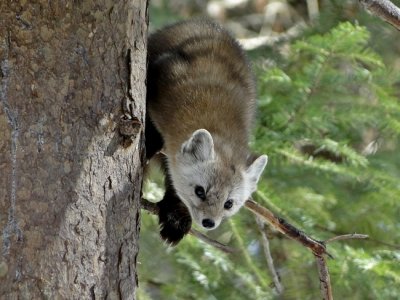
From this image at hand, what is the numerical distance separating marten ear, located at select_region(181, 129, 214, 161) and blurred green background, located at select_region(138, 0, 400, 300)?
1.58 feet

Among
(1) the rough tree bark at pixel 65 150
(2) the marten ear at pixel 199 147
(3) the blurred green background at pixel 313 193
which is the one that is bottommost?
(3) the blurred green background at pixel 313 193

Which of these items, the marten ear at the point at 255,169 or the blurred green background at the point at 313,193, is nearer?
the marten ear at the point at 255,169

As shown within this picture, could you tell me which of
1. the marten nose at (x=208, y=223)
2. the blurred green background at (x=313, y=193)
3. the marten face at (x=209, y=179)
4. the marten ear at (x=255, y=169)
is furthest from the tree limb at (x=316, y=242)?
the blurred green background at (x=313, y=193)

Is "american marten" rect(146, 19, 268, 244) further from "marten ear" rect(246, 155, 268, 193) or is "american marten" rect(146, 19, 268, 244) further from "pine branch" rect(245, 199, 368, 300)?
"pine branch" rect(245, 199, 368, 300)

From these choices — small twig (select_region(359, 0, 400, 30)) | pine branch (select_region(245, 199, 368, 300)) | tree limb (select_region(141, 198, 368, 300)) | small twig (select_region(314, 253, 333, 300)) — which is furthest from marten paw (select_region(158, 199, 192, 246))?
small twig (select_region(359, 0, 400, 30))

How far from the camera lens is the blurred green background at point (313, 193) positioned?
14.9 ft

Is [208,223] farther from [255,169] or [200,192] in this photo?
[255,169]

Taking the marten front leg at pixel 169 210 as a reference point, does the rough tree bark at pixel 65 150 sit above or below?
above

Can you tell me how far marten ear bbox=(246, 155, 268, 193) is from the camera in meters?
4.34

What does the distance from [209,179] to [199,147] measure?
0.18 metres

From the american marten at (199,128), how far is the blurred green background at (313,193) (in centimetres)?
28

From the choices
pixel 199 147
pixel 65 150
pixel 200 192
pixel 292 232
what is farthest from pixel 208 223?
pixel 65 150

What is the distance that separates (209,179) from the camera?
4.29m

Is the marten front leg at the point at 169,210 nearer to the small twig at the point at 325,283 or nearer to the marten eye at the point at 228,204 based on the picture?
the marten eye at the point at 228,204
